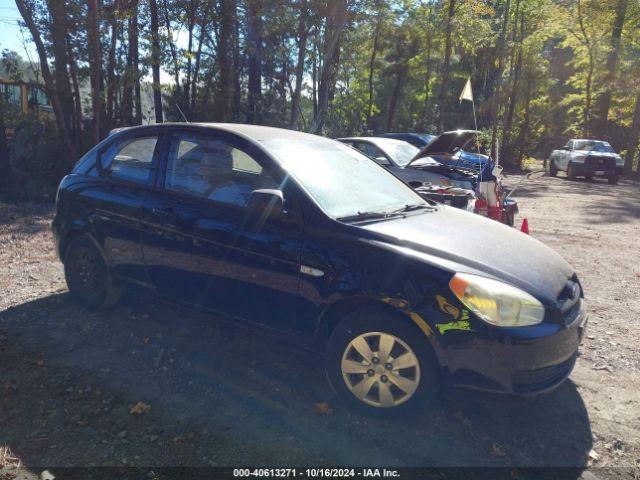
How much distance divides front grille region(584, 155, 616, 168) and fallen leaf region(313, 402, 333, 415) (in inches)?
853

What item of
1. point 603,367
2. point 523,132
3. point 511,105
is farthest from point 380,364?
point 511,105

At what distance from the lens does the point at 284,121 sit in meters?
25.6

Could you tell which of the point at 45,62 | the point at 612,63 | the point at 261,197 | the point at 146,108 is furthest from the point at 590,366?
the point at 612,63

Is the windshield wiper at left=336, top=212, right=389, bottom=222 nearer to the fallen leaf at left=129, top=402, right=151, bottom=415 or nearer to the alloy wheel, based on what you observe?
the alloy wheel

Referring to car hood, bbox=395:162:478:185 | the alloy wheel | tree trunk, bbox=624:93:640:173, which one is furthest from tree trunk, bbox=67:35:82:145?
tree trunk, bbox=624:93:640:173

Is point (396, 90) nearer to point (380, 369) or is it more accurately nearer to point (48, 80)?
point (48, 80)

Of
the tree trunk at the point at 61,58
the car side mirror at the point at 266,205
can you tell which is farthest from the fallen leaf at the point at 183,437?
the tree trunk at the point at 61,58

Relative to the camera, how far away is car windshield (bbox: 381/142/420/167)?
395 inches

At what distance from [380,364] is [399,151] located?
7733mm

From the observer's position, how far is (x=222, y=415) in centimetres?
329

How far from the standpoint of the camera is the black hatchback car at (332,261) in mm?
3043

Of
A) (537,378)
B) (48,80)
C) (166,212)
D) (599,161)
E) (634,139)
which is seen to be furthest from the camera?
(634,139)

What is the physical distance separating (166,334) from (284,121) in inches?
873

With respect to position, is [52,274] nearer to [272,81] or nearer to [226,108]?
[226,108]
